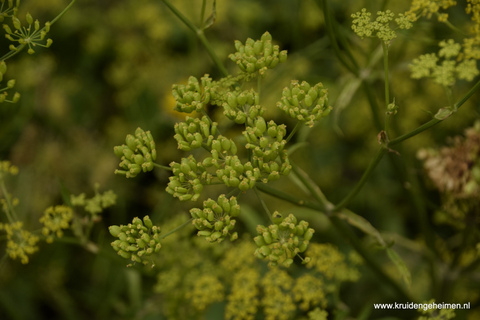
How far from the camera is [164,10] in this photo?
3146 millimetres

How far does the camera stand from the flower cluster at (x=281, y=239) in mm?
1202

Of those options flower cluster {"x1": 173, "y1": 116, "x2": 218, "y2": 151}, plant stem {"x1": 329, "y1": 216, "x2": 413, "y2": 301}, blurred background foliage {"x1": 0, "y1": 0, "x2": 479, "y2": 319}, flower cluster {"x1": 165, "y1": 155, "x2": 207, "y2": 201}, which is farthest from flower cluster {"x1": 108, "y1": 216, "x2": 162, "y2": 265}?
blurred background foliage {"x1": 0, "y1": 0, "x2": 479, "y2": 319}

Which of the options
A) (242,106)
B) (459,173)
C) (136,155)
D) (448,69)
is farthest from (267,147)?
(459,173)

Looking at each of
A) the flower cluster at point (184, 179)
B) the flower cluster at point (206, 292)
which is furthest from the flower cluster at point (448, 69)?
the flower cluster at point (206, 292)

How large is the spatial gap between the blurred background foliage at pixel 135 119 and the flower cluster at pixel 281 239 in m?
1.20

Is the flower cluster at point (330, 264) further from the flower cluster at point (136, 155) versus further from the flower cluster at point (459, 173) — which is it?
the flower cluster at point (136, 155)

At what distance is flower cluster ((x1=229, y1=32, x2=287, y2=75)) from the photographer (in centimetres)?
132

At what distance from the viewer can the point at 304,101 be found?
1.28 metres

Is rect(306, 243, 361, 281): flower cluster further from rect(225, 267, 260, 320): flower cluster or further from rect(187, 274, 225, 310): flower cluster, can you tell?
rect(187, 274, 225, 310): flower cluster

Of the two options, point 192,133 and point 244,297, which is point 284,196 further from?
point 244,297

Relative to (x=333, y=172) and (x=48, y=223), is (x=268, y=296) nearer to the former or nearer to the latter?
(x=48, y=223)

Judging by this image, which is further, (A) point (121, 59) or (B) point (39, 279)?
(A) point (121, 59)

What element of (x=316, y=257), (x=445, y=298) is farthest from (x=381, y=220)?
(x=316, y=257)

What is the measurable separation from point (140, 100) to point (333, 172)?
120 centimetres
